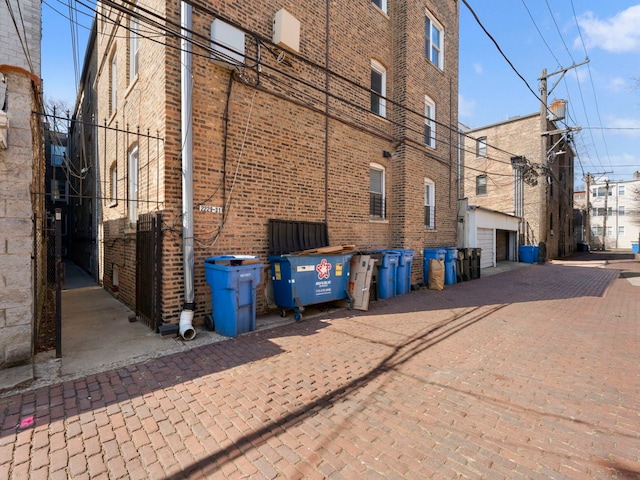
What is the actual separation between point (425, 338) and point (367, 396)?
7.52ft

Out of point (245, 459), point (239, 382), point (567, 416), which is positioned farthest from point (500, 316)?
point (245, 459)

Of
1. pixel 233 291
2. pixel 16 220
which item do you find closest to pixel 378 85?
pixel 233 291

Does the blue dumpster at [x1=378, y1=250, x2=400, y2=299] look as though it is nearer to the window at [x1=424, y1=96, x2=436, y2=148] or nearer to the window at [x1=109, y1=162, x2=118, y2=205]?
the window at [x1=424, y1=96, x2=436, y2=148]

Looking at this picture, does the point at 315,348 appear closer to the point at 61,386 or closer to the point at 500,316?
the point at 61,386

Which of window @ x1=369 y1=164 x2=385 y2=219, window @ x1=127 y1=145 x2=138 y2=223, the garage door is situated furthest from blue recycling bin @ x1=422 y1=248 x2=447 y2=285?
window @ x1=127 y1=145 x2=138 y2=223

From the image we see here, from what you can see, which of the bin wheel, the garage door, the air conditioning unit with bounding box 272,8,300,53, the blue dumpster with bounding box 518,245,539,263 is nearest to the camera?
the bin wheel

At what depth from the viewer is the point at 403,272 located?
9.40 meters

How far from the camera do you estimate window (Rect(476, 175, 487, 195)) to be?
24781mm

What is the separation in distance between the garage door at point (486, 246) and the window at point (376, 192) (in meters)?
8.79

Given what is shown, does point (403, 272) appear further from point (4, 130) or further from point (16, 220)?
point (4, 130)

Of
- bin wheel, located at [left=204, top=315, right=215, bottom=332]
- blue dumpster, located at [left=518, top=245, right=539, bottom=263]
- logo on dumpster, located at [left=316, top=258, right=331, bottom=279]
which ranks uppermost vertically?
logo on dumpster, located at [left=316, top=258, right=331, bottom=279]

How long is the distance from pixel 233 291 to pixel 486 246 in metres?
16.2

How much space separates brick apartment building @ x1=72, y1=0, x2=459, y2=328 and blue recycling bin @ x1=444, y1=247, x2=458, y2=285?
92 cm

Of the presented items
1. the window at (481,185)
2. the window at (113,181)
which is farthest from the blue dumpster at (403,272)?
the window at (481,185)
